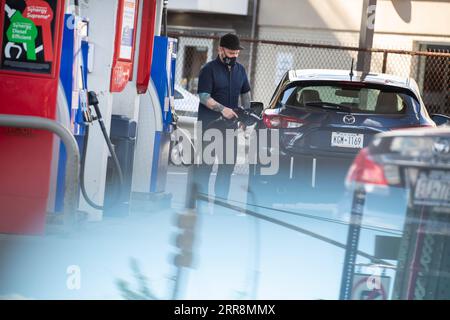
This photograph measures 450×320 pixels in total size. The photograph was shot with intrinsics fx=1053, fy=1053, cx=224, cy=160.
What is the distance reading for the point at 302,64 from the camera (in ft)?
80.9

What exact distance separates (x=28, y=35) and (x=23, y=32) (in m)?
0.05

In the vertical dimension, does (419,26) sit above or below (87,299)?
above

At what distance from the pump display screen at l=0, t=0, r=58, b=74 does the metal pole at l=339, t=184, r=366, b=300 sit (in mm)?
4295

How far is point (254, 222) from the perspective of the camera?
34.8 ft

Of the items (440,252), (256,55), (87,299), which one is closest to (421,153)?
(440,252)

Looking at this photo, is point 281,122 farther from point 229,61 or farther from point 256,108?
point 229,61

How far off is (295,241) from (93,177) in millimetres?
1866

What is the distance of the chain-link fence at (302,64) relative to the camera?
2373 cm

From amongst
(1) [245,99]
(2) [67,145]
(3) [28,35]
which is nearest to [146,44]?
(1) [245,99]

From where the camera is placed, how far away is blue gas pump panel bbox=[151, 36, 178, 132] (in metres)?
10.9

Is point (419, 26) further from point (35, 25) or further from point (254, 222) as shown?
point (35, 25)

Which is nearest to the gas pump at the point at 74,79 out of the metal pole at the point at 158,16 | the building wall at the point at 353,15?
the metal pole at the point at 158,16

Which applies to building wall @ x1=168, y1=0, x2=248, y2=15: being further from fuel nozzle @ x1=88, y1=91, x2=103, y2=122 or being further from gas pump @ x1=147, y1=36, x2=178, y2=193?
fuel nozzle @ x1=88, y1=91, x2=103, y2=122

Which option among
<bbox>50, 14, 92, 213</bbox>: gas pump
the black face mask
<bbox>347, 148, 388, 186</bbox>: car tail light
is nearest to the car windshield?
the black face mask
